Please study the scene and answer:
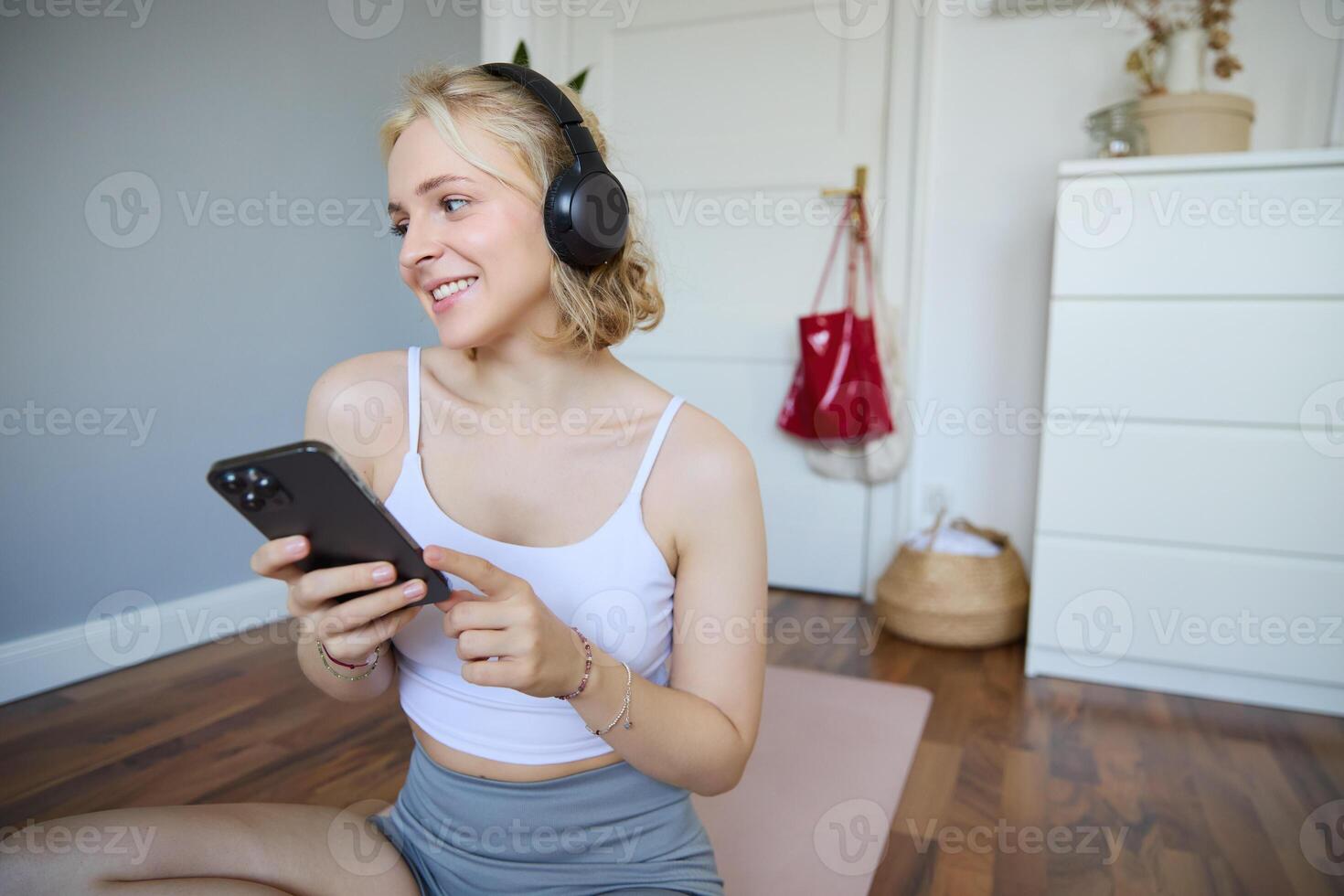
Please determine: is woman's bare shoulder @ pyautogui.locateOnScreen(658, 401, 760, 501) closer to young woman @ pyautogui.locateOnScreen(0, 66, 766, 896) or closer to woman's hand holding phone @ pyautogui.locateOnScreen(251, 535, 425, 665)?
young woman @ pyautogui.locateOnScreen(0, 66, 766, 896)

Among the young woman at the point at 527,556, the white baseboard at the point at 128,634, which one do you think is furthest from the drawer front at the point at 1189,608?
the white baseboard at the point at 128,634

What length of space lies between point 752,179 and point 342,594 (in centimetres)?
251

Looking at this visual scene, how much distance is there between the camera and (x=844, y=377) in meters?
2.70

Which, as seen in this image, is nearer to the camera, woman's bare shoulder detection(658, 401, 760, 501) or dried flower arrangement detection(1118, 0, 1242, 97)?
woman's bare shoulder detection(658, 401, 760, 501)

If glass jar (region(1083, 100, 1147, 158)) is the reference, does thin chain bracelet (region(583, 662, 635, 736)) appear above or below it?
below

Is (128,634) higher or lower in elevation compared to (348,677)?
lower

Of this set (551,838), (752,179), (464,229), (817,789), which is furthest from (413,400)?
(752,179)

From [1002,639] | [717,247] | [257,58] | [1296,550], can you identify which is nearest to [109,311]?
[257,58]

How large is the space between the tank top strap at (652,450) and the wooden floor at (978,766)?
2.72ft

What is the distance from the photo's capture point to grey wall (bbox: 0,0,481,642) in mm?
1907

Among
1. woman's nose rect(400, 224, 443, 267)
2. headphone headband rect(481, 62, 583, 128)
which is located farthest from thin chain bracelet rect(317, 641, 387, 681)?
headphone headband rect(481, 62, 583, 128)

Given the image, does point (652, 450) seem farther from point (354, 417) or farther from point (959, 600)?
point (959, 600)

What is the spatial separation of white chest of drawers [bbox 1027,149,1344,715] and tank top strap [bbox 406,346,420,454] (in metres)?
1.67

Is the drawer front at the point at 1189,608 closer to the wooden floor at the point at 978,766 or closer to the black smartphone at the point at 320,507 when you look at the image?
the wooden floor at the point at 978,766
